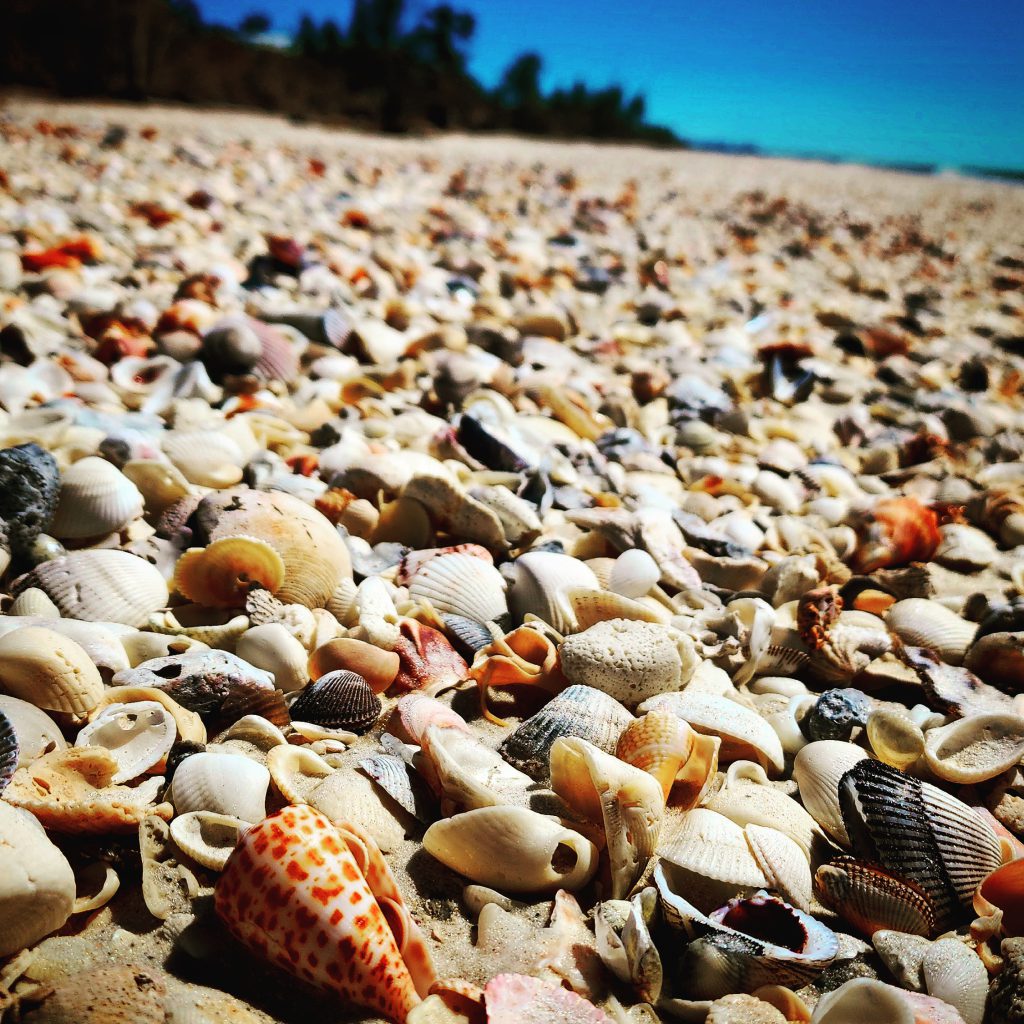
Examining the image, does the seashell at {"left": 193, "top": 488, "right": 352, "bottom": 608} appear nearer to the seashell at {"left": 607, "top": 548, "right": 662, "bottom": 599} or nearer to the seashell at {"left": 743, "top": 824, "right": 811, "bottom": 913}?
the seashell at {"left": 607, "top": 548, "right": 662, "bottom": 599}

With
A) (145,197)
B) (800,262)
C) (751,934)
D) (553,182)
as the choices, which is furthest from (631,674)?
(553,182)

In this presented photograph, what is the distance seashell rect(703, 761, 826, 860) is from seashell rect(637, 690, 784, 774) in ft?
0.14

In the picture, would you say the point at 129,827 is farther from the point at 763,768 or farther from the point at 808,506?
the point at 808,506

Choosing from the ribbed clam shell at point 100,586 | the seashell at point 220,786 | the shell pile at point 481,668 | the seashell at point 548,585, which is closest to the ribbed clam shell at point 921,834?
the shell pile at point 481,668

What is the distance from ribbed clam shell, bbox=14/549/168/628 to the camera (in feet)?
6.76

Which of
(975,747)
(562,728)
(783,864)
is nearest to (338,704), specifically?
(562,728)

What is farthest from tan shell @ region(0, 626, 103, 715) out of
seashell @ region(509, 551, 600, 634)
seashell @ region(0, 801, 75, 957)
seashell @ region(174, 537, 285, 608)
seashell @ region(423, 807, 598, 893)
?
seashell @ region(509, 551, 600, 634)

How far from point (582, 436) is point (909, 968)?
2.64 meters

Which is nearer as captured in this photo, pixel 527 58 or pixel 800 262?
pixel 800 262

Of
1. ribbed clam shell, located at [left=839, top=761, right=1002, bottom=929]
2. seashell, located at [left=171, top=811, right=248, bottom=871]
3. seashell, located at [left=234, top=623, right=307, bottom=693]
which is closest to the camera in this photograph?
seashell, located at [left=171, top=811, right=248, bottom=871]

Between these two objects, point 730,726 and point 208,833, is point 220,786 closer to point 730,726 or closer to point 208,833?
point 208,833

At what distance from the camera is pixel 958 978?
1.40 m

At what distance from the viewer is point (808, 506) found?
3.37m

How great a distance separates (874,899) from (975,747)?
0.63 metres
